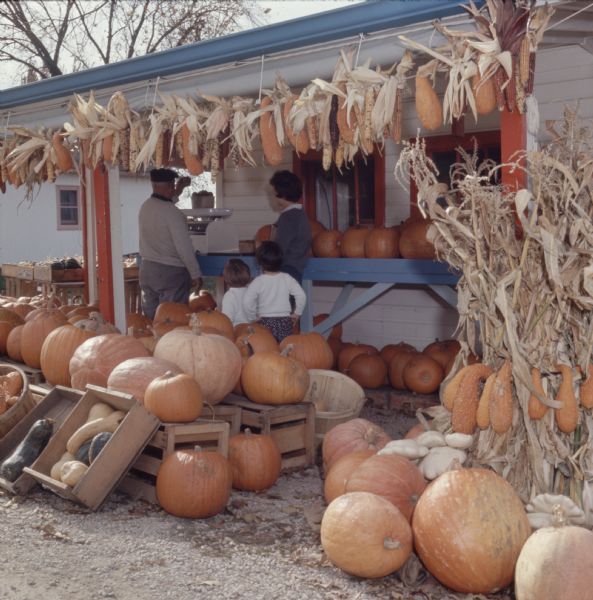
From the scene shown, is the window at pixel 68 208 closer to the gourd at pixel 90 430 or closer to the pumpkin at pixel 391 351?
the pumpkin at pixel 391 351

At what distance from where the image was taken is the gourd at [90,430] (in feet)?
17.1

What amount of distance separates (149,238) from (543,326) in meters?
5.50

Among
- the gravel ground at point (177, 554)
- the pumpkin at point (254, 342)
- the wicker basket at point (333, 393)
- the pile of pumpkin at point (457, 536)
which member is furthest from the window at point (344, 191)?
the pile of pumpkin at point (457, 536)

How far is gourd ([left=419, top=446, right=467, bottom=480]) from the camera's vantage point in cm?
435

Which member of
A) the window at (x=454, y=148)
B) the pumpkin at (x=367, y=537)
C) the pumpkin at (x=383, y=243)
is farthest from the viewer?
the window at (x=454, y=148)

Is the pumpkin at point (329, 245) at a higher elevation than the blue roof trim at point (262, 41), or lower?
lower

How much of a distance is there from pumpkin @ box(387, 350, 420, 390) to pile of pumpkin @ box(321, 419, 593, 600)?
3788 mm

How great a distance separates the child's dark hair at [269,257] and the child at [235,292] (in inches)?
17.7

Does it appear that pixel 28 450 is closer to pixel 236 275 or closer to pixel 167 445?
pixel 167 445

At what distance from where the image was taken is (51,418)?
585 cm

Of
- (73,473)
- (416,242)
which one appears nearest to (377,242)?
(416,242)

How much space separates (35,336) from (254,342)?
208 cm

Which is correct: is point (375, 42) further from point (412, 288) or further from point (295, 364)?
point (412, 288)

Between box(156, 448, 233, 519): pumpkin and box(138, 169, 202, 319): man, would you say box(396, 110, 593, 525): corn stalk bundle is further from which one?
box(138, 169, 202, 319): man
